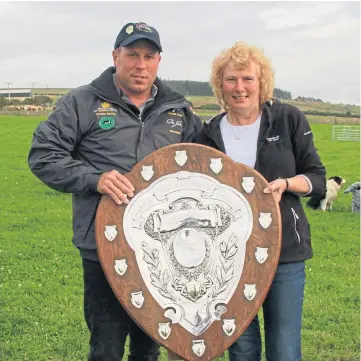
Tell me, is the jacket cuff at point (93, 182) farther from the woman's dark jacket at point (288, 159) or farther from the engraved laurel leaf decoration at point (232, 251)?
the engraved laurel leaf decoration at point (232, 251)

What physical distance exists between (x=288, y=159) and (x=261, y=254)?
0.64 meters

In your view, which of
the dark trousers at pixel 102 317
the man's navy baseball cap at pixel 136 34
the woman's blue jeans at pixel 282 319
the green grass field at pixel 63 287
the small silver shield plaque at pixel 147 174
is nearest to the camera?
the small silver shield plaque at pixel 147 174

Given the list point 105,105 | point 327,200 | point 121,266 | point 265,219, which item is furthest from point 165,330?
point 327,200

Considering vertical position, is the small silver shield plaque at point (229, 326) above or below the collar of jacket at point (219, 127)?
below

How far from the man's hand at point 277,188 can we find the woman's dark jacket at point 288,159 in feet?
0.39

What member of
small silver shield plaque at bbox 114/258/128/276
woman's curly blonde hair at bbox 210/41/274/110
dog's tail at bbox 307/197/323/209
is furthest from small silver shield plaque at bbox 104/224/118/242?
dog's tail at bbox 307/197/323/209

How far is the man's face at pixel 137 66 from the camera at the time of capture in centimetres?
414

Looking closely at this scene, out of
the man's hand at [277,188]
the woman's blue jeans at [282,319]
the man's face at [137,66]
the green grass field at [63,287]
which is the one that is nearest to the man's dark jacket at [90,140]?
the man's face at [137,66]

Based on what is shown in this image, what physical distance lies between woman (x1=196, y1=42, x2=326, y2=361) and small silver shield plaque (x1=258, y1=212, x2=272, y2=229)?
17 centimetres

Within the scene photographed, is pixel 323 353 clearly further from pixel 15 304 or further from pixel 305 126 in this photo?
pixel 15 304

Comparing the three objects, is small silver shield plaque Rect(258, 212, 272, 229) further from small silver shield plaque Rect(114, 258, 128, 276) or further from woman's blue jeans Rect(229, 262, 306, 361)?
small silver shield plaque Rect(114, 258, 128, 276)

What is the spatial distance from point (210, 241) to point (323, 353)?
9.27 ft

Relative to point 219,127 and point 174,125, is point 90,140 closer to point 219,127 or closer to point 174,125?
point 174,125

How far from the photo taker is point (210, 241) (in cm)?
386
